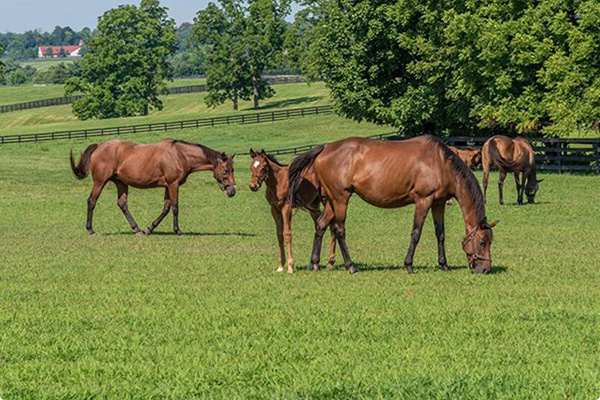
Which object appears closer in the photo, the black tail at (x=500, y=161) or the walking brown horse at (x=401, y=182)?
the walking brown horse at (x=401, y=182)

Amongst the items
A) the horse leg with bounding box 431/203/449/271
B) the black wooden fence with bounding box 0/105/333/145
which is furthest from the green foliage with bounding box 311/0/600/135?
the black wooden fence with bounding box 0/105/333/145

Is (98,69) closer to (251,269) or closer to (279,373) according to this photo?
(251,269)

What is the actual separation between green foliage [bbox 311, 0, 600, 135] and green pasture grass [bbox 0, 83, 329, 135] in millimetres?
50614

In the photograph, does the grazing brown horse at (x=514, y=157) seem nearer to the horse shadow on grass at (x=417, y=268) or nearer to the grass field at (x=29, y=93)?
the horse shadow on grass at (x=417, y=268)

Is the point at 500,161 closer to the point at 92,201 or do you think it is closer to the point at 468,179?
the point at 92,201

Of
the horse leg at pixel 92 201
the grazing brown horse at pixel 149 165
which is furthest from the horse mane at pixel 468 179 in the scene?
the horse leg at pixel 92 201

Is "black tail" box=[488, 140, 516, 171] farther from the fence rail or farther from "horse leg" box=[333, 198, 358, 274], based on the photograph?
the fence rail

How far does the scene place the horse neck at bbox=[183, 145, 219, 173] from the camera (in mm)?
26469

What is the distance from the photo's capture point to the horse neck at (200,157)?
26.5 meters

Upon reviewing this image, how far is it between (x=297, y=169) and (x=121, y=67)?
103m

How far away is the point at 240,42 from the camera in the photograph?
390 ft

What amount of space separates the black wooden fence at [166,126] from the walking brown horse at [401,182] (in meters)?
73.8

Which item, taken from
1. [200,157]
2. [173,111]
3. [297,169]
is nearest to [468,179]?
[297,169]

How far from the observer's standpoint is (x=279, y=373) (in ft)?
32.3
